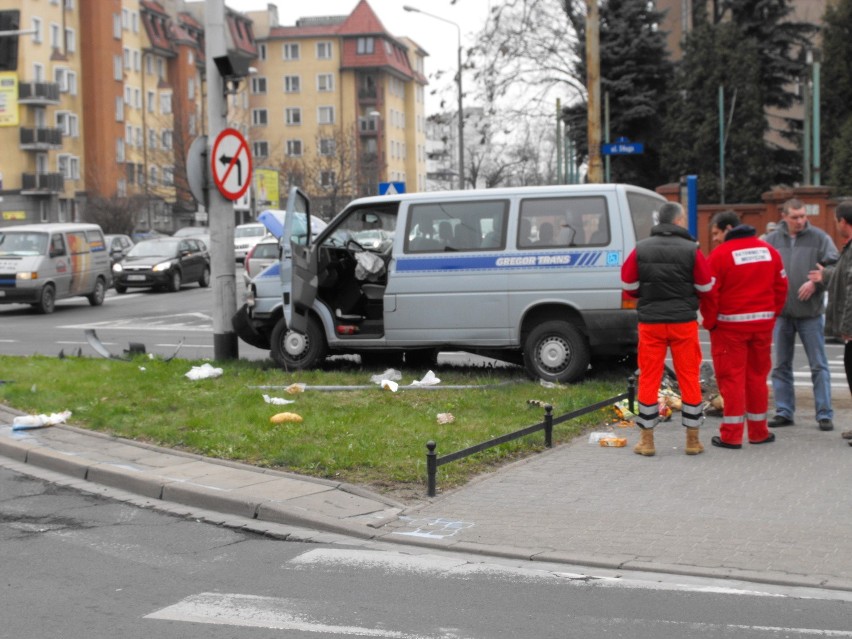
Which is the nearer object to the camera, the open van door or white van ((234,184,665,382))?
white van ((234,184,665,382))

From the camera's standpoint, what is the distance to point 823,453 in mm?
9055

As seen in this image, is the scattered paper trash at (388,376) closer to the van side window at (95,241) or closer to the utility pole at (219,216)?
the utility pole at (219,216)

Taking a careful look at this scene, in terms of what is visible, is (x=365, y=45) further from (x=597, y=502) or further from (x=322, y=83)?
(x=597, y=502)

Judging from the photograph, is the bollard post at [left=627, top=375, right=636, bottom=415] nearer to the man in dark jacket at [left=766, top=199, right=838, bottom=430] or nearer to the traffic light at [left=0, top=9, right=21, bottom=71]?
the man in dark jacket at [left=766, top=199, right=838, bottom=430]

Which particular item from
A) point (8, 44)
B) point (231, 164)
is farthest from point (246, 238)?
point (231, 164)

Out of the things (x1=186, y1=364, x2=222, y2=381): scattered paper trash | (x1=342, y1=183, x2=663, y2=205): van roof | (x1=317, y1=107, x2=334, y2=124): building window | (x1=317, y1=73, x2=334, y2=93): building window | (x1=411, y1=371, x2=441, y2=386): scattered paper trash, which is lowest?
(x1=411, y1=371, x2=441, y2=386): scattered paper trash

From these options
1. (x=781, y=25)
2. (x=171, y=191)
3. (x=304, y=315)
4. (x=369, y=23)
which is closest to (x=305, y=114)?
(x=369, y=23)

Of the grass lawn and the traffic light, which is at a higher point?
the traffic light

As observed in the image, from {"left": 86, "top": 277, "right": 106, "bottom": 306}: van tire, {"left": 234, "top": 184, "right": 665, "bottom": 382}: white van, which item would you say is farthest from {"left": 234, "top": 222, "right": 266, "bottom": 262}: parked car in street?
{"left": 234, "top": 184, "right": 665, "bottom": 382}: white van

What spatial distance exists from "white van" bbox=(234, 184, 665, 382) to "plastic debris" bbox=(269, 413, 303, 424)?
9.66 ft

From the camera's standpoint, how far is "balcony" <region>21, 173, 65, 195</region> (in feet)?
232

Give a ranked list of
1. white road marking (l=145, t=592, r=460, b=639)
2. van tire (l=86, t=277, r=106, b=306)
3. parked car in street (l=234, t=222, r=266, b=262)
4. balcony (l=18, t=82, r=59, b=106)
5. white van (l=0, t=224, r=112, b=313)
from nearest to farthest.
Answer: white road marking (l=145, t=592, r=460, b=639) < white van (l=0, t=224, r=112, b=313) < van tire (l=86, t=277, r=106, b=306) < parked car in street (l=234, t=222, r=266, b=262) < balcony (l=18, t=82, r=59, b=106)

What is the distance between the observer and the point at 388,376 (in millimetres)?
13164

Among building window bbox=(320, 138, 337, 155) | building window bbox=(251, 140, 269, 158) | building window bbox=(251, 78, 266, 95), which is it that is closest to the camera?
building window bbox=(320, 138, 337, 155)
